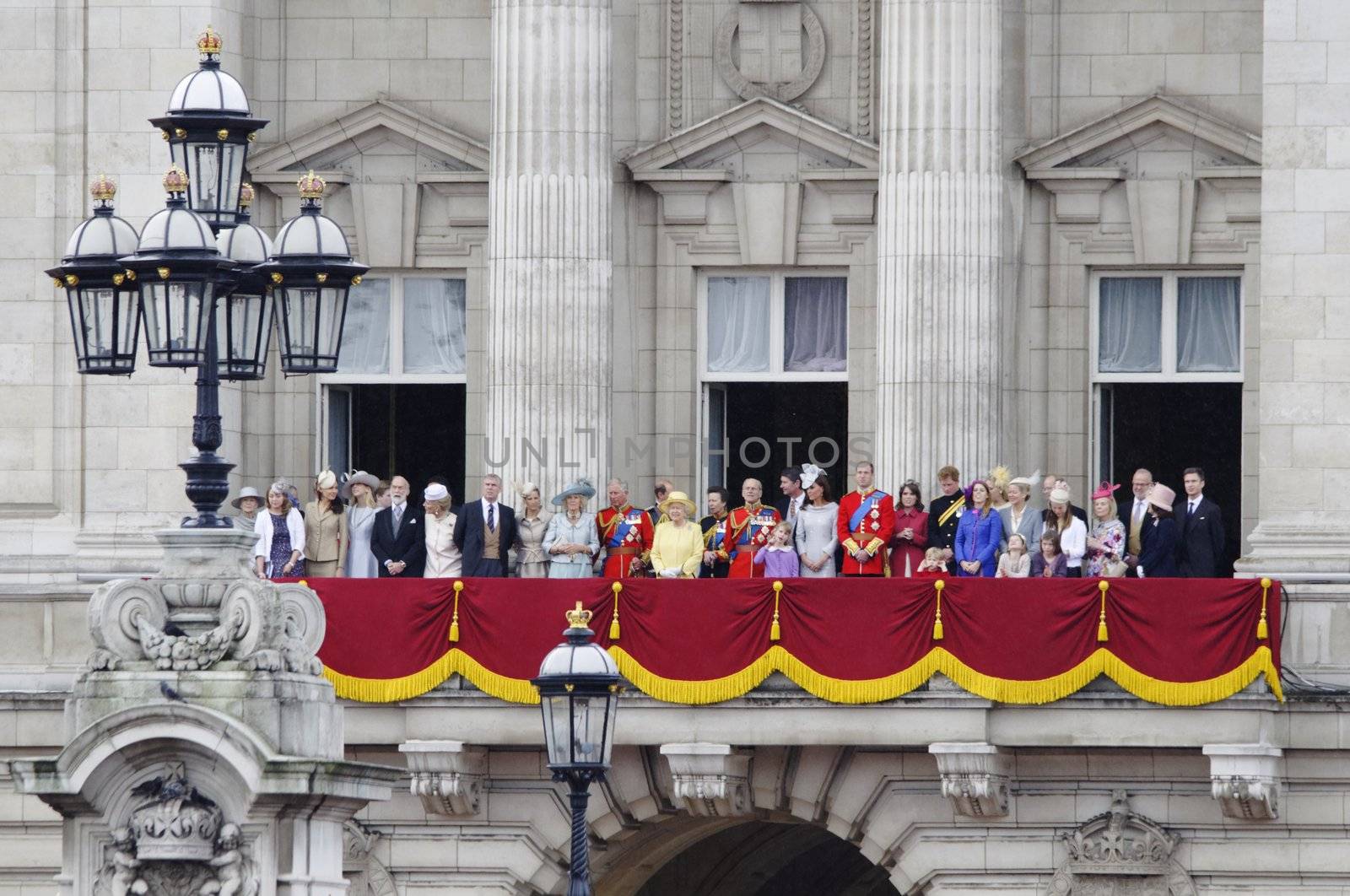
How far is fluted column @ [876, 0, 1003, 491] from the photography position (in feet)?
142

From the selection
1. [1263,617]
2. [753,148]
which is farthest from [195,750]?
[753,148]

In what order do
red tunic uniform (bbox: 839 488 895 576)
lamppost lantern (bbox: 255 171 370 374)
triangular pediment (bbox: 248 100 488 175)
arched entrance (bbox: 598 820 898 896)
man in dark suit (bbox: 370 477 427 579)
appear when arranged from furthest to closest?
arched entrance (bbox: 598 820 898 896)
triangular pediment (bbox: 248 100 488 175)
man in dark suit (bbox: 370 477 427 579)
red tunic uniform (bbox: 839 488 895 576)
lamppost lantern (bbox: 255 171 370 374)

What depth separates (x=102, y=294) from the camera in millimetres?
30141

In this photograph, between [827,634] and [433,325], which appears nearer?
[827,634]

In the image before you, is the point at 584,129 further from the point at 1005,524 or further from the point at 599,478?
the point at 1005,524

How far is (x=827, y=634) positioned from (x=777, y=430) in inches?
269

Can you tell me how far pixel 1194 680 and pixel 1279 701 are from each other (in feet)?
3.21

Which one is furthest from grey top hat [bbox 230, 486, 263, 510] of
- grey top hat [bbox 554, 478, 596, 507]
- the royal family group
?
grey top hat [bbox 554, 478, 596, 507]

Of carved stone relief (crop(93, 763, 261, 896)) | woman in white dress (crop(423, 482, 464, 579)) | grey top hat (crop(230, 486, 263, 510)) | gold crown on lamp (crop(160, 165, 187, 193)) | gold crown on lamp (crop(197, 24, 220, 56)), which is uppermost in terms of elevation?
gold crown on lamp (crop(197, 24, 220, 56))

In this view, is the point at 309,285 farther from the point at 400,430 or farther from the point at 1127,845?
the point at 400,430

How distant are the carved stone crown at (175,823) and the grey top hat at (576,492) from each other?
13978 millimetres

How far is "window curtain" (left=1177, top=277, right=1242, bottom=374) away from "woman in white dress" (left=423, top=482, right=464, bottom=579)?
9.20m

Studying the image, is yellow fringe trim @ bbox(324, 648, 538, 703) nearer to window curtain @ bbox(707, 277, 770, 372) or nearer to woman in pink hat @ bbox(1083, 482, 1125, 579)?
woman in pink hat @ bbox(1083, 482, 1125, 579)

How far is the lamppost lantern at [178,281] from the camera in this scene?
2892 centimetres
